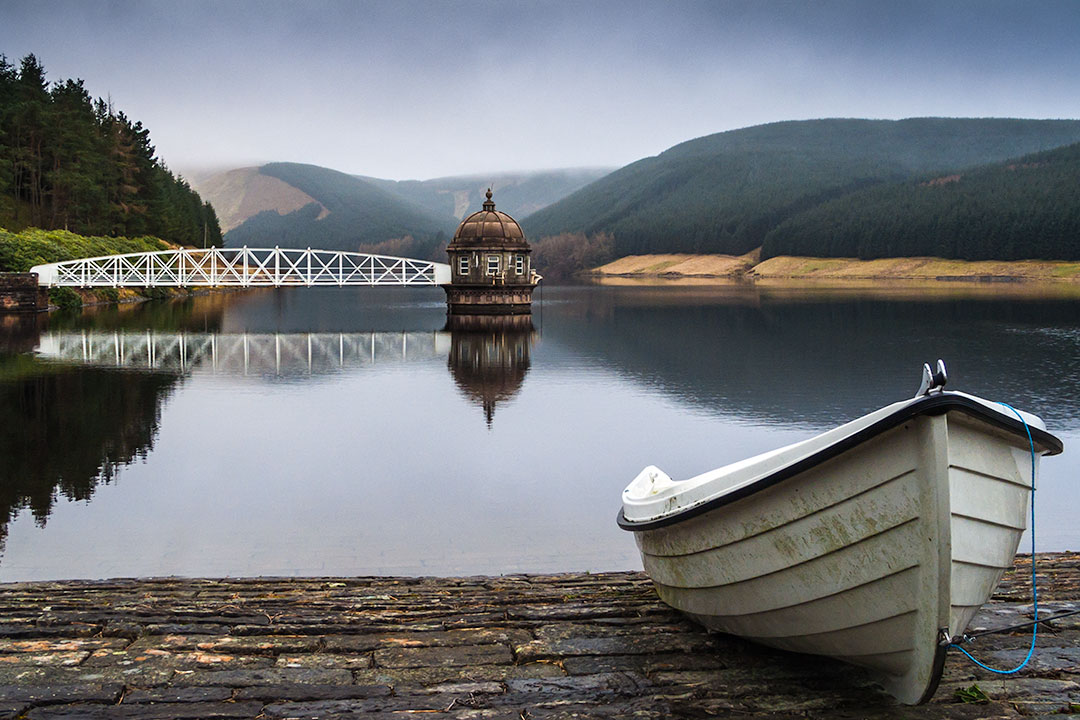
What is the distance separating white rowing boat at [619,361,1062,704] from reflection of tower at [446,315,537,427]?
1930 centimetres

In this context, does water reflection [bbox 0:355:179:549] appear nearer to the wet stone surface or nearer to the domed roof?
the wet stone surface

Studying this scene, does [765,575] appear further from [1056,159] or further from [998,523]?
[1056,159]

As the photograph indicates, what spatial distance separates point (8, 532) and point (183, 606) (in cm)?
734

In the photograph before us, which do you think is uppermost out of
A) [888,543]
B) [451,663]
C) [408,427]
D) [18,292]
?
[18,292]

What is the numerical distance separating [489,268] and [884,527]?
64.1 meters

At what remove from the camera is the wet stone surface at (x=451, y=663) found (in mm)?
6387

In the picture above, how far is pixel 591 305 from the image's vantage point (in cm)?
8569

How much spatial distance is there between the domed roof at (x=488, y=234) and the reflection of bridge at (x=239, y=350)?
Answer: 15108mm

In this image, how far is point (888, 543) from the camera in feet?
19.3

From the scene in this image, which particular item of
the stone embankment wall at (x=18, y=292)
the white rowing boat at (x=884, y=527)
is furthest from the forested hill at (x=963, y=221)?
the white rowing boat at (x=884, y=527)

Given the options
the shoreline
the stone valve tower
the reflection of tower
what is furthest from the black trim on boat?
the shoreline

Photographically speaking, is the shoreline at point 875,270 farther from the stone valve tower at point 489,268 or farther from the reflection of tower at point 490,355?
the reflection of tower at point 490,355

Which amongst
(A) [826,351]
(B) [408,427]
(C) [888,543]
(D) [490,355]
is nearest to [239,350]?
(D) [490,355]

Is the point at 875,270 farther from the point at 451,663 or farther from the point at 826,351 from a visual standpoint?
the point at 451,663
